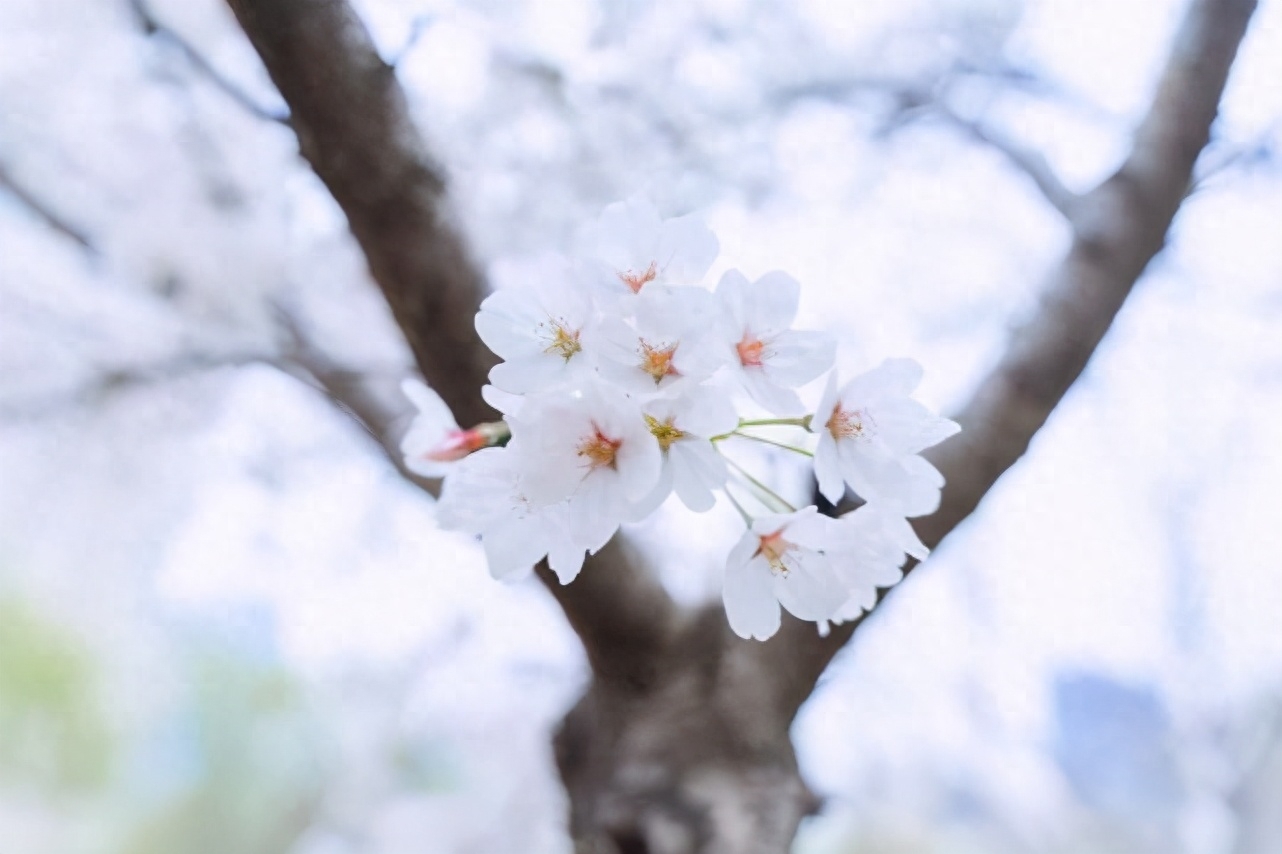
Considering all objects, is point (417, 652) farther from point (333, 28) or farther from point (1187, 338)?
point (1187, 338)

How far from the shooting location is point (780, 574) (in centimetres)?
39

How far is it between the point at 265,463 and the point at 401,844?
442 mm

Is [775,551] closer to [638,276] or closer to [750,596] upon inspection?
[750,596]

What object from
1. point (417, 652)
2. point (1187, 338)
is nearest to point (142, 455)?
point (417, 652)

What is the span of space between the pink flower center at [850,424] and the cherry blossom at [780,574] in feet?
0.11

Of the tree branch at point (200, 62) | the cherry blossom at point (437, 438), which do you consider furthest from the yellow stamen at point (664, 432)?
the tree branch at point (200, 62)

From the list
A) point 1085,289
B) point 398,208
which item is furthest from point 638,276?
point 1085,289

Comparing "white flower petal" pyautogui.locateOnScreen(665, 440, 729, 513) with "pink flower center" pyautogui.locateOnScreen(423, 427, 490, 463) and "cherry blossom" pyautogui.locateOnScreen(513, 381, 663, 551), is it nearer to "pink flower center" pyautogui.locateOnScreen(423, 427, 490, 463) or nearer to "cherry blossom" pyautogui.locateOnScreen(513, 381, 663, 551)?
"cherry blossom" pyautogui.locateOnScreen(513, 381, 663, 551)

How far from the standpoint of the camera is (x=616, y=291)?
1.18ft

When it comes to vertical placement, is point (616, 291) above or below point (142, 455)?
above

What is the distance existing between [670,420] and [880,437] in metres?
0.10

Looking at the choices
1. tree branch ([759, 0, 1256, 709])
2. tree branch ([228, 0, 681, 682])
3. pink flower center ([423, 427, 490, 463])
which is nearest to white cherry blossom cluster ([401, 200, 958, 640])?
pink flower center ([423, 427, 490, 463])

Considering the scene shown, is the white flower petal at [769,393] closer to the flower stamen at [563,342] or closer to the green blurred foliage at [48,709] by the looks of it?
the flower stamen at [563,342]

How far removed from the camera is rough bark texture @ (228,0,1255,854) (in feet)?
2.02
